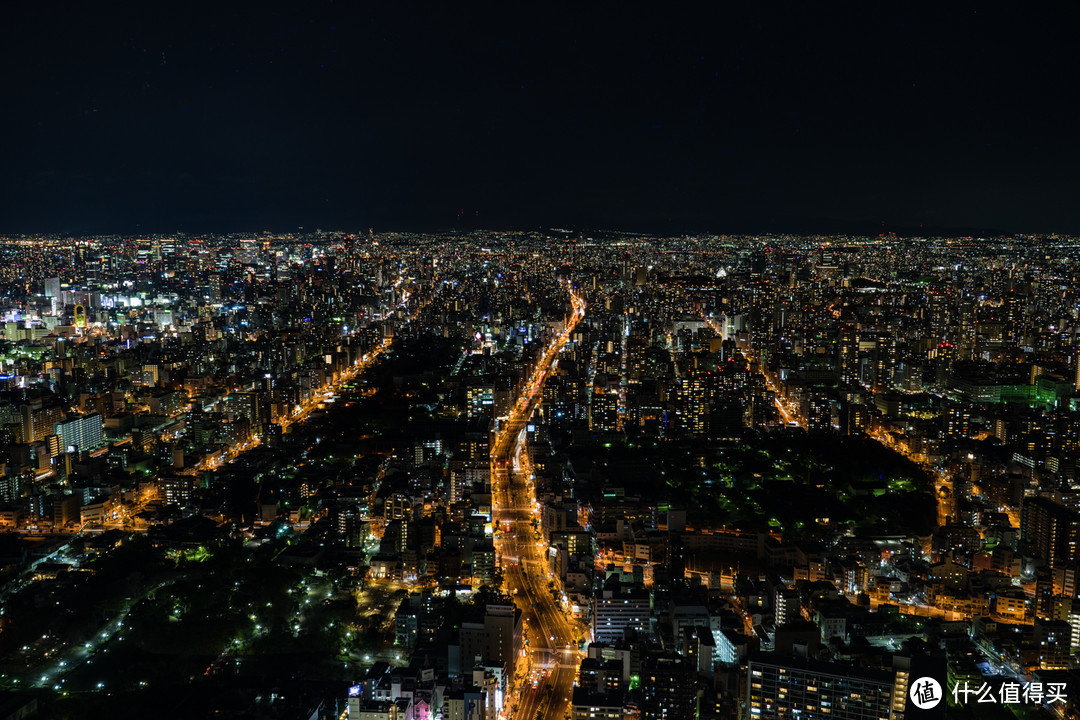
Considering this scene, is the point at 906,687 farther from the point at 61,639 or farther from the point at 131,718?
the point at 61,639

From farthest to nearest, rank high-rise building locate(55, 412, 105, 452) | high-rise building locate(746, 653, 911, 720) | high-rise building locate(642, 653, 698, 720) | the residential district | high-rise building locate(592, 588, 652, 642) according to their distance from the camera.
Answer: high-rise building locate(55, 412, 105, 452) → high-rise building locate(592, 588, 652, 642) → the residential district → high-rise building locate(642, 653, 698, 720) → high-rise building locate(746, 653, 911, 720)

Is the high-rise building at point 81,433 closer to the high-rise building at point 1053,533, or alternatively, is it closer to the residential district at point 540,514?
the residential district at point 540,514

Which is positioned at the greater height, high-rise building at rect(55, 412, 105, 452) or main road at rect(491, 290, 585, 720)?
high-rise building at rect(55, 412, 105, 452)

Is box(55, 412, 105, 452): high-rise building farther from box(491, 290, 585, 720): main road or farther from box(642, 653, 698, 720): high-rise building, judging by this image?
box(642, 653, 698, 720): high-rise building

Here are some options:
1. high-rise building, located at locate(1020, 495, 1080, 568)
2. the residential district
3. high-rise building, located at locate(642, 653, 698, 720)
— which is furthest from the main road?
high-rise building, located at locate(1020, 495, 1080, 568)

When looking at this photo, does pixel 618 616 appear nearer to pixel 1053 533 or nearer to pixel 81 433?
pixel 1053 533

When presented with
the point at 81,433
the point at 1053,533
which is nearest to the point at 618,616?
the point at 1053,533
